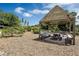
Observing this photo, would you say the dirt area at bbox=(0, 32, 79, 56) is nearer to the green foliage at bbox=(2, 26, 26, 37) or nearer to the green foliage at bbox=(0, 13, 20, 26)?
the green foliage at bbox=(2, 26, 26, 37)

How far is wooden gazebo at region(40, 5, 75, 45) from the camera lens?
5.61m

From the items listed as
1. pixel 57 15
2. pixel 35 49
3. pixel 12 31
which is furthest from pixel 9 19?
pixel 57 15

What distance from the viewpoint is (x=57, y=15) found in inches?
230

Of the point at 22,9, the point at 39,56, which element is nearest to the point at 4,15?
the point at 22,9

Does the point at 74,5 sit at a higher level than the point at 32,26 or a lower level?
higher

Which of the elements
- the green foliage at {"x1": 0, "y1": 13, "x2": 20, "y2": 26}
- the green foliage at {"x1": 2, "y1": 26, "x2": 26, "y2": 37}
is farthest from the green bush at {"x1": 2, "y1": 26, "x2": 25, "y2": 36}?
the green foliage at {"x1": 0, "y1": 13, "x2": 20, "y2": 26}

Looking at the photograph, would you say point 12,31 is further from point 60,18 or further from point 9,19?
point 60,18

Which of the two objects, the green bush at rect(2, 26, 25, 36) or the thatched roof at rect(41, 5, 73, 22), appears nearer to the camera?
the thatched roof at rect(41, 5, 73, 22)

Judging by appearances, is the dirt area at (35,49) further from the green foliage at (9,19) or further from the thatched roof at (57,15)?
the thatched roof at (57,15)

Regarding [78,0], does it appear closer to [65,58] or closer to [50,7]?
[50,7]

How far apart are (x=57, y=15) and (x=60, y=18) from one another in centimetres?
13

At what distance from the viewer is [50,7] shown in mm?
5586

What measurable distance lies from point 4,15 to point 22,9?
61cm

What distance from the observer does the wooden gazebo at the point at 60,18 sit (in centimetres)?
561
